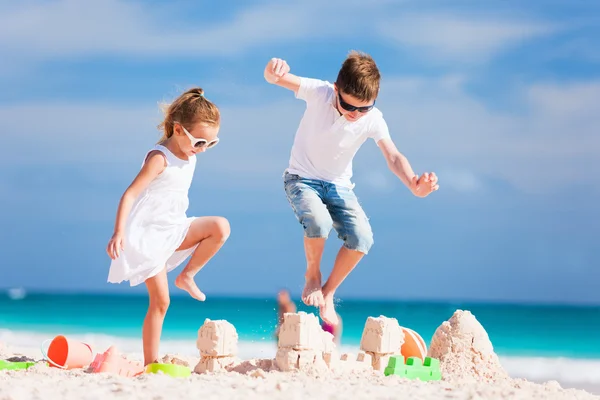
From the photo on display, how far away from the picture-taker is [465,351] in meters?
6.38

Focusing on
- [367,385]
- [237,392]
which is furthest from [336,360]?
[237,392]

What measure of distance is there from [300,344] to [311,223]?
1.32 metres

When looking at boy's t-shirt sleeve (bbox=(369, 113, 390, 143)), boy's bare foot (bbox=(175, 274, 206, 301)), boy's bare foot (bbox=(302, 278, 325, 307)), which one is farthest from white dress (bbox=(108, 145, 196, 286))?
boy's t-shirt sleeve (bbox=(369, 113, 390, 143))

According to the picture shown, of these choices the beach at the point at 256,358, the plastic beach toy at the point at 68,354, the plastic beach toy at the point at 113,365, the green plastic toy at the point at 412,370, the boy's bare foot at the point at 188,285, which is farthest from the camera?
the plastic beach toy at the point at 68,354

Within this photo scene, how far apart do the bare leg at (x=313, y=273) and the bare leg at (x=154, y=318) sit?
125cm

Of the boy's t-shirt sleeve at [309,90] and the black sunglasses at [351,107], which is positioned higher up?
the boy's t-shirt sleeve at [309,90]

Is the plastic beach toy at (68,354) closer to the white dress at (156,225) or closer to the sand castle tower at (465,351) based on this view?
the white dress at (156,225)

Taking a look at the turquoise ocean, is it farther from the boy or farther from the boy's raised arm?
the boy's raised arm

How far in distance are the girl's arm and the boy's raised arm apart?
116cm

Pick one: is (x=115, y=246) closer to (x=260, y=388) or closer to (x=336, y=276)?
(x=260, y=388)

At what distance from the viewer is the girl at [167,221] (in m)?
6.00

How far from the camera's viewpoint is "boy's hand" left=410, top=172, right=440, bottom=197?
6.25 meters

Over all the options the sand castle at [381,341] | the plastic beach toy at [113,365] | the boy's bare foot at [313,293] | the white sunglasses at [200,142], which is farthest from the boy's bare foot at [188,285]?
the sand castle at [381,341]

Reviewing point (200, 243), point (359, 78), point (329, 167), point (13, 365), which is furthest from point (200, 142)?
point (13, 365)
